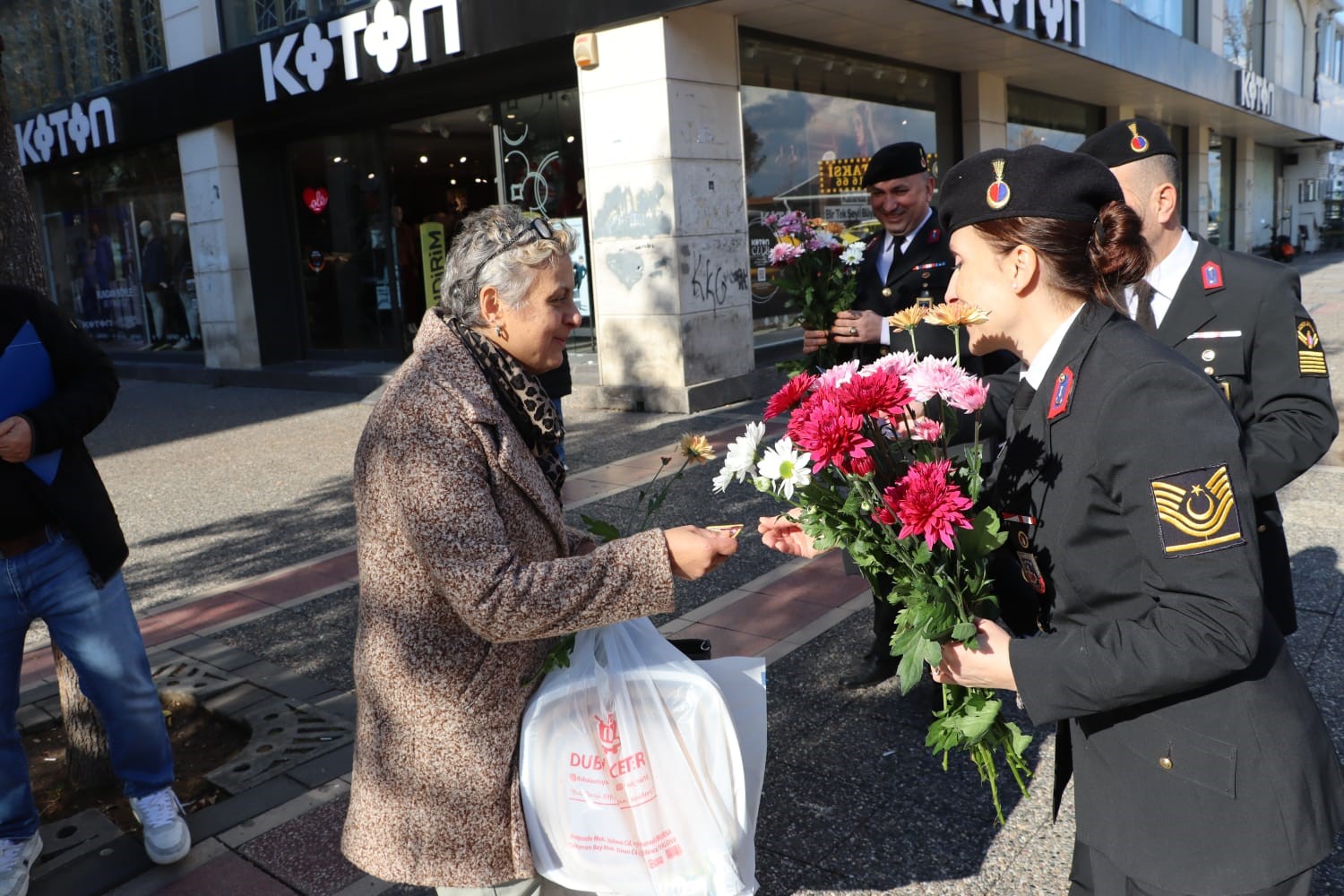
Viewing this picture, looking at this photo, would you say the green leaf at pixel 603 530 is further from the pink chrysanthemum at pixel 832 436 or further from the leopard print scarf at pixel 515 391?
the pink chrysanthemum at pixel 832 436

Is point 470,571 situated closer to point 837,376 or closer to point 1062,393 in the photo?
point 837,376

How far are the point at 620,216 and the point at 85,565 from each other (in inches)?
305

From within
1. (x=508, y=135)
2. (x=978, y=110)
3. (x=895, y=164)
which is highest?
(x=978, y=110)

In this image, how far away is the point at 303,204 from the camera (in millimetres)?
15328

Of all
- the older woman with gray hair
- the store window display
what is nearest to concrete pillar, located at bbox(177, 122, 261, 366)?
the store window display

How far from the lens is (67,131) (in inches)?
648

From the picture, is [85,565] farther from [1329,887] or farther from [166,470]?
[166,470]

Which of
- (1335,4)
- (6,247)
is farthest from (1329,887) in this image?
(1335,4)

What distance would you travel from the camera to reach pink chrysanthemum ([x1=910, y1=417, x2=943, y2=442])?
68.5 inches

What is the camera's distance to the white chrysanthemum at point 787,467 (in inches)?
65.6

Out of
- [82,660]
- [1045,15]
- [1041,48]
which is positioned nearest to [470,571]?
[82,660]

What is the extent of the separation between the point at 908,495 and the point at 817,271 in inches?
107

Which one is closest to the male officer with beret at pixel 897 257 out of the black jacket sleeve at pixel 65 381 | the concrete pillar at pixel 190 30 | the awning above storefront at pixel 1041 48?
the black jacket sleeve at pixel 65 381

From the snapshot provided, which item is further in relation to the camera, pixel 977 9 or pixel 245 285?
pixel 245 285
